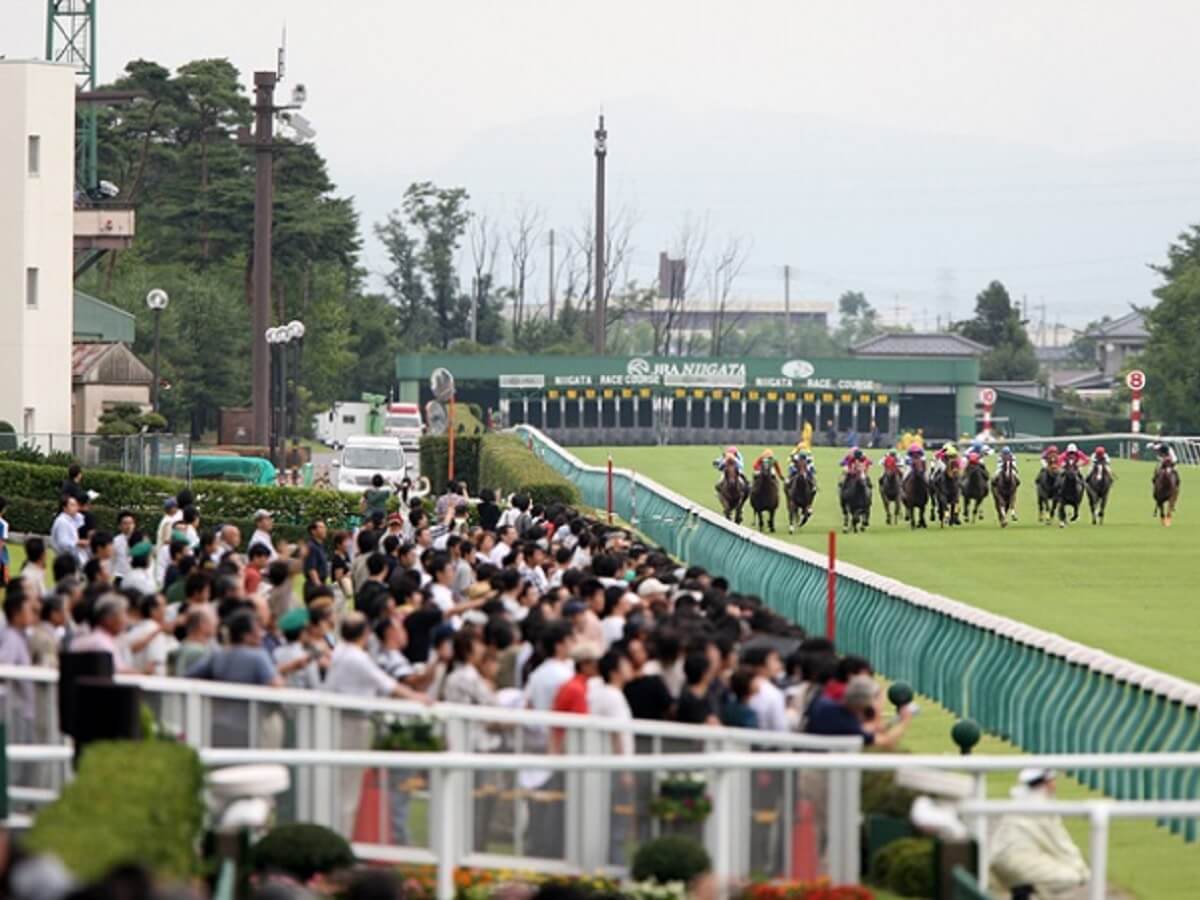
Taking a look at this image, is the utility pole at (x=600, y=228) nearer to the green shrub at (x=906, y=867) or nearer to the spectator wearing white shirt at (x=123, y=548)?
the spectator wearing white shirt at (x=123, y=548)

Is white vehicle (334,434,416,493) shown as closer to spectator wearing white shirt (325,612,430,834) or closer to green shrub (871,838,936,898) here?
spectator wearing white shirt (325,612,430,834)

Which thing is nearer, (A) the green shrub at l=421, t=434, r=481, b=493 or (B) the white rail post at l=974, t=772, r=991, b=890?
(B) the white rail post at l=974, t=772, r=991, b=890

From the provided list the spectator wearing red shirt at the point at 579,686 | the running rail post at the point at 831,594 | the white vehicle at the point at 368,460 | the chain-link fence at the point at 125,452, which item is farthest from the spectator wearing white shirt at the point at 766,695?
the white vehicle at the point at 368,460

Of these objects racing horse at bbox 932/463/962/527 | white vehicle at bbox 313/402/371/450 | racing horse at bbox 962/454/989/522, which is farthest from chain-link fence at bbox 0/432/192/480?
white vehicle at bbox 313/402/371/450

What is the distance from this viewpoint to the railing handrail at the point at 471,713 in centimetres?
1098

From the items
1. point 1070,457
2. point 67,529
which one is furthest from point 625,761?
point 1070,457

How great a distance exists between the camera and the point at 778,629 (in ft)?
48.9

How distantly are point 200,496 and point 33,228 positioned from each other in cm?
1151

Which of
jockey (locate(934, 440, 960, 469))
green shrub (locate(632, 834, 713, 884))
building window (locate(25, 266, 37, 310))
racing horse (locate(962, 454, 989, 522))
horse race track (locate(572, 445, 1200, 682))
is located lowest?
horse race track (locate(572, 445, 1200, 682))

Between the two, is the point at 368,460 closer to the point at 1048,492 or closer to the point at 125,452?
the point at 125,452

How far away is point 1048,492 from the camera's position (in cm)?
4228

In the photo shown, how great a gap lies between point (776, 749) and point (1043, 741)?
690 cm

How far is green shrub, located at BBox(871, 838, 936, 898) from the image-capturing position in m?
11.3

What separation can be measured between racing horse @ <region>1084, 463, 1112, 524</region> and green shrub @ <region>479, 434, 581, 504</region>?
26.5 feet
